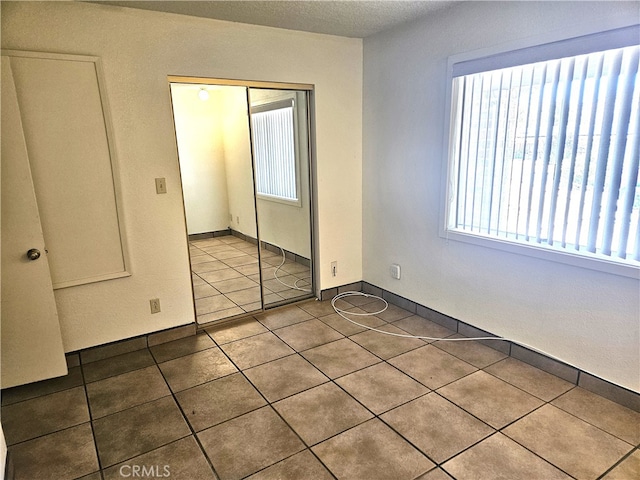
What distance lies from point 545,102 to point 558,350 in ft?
4.91

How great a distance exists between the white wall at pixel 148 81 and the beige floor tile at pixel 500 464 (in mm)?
2184

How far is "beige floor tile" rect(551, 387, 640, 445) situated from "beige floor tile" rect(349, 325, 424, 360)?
0.96 meters

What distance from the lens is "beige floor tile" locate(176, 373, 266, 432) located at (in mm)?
2178

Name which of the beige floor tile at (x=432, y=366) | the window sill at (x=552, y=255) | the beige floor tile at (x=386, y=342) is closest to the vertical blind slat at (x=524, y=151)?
the window sill at (x=552, y=255)

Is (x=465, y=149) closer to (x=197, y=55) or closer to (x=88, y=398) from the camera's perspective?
(x=197, y=55)

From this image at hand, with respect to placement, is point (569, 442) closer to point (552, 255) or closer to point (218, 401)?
point (552, 255)

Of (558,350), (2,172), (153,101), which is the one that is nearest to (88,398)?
(2,172)

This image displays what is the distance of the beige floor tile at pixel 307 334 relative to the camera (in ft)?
9.79

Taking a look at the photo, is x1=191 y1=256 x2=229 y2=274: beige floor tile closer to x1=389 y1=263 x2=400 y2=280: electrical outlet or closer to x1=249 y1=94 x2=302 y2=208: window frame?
x1=249 y1=94 x2=302 y2=208: window frame

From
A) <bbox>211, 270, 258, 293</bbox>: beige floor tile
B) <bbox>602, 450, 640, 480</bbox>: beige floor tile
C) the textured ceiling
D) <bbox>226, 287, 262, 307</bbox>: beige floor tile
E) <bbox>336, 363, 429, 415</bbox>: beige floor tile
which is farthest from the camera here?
<bbox>211, 270, 258, 293</bbox>: beige floor tile

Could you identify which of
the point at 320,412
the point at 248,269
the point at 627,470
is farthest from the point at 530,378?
the point at 248,269

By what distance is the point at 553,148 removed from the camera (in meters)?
2.28

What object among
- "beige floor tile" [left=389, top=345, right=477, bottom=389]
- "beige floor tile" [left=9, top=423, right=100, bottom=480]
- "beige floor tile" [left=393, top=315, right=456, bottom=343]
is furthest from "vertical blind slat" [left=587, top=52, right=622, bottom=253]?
"beige floor tile" [left=9, top=423, right=100, bottom=480]

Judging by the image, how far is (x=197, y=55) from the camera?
2.81 meters
